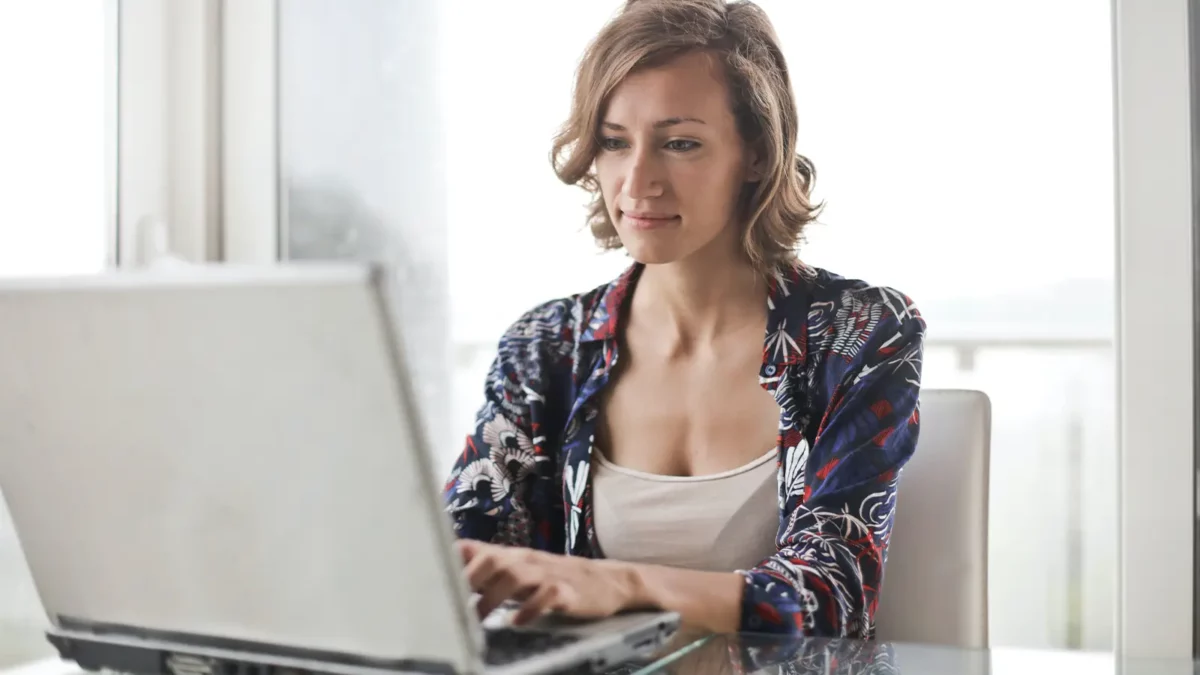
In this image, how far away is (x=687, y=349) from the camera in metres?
1.58

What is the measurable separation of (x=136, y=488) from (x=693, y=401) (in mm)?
912

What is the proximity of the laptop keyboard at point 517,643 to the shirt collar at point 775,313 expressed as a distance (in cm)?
72

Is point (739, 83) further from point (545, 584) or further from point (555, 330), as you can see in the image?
Result: point (545, 584)

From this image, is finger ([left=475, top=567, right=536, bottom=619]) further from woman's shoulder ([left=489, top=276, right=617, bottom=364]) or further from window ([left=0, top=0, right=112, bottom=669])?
window ([left=0, top=0, right=112, bottom=669])

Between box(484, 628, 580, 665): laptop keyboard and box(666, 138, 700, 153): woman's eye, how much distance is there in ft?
2.82

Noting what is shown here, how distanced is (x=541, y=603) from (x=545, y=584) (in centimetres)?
2

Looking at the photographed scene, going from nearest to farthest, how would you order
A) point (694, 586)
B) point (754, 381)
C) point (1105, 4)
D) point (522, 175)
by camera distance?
point (694, 586) < point (754, 381) < point (1105, 4) < point (522, 175)

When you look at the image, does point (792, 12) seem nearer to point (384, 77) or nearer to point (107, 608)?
point (384, 77)

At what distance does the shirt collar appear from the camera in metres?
1.47

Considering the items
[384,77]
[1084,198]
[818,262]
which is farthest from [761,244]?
[384,77]

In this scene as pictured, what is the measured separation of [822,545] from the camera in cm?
123

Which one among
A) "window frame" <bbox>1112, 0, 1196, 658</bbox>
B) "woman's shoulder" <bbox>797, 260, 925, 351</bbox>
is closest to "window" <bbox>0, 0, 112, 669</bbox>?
"woman's shoulder" <bbox>797, 260, 925, 351</bbox>

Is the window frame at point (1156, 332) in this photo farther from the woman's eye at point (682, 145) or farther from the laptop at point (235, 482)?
the laptop at point (235, 482)

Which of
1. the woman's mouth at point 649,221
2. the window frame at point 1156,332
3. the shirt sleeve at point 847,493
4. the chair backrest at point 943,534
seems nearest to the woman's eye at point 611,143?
the woman's mouth at point 649,221
